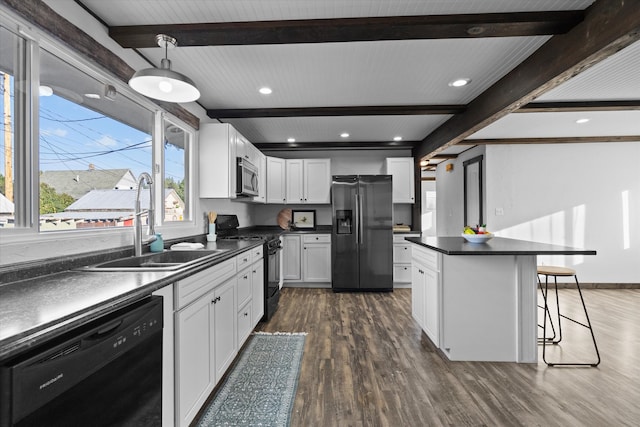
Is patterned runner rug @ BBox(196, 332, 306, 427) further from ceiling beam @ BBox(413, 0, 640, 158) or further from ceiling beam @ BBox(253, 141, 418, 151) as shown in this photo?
ceiling beam @ BBox(253, 141, 418, 151)

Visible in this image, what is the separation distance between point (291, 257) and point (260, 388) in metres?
2.86

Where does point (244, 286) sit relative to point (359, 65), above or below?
below

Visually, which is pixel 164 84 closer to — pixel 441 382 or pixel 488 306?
pixel 441 382

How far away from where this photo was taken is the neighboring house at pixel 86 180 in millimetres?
1659

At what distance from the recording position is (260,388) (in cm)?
206

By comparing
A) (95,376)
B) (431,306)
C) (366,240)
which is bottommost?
(431,306)

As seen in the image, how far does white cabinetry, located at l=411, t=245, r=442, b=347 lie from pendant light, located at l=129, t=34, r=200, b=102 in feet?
7.18

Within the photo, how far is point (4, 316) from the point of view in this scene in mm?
862

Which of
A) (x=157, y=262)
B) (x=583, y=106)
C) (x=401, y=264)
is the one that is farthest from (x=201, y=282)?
(x=583, y=106)

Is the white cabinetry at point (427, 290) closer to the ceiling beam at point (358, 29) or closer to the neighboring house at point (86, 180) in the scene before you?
the ceiling beam at point (358, 29)

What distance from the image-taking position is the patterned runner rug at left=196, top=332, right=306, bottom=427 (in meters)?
1.77

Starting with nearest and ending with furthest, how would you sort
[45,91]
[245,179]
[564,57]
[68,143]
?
[45,91] → [68,143] → [564,57] → [245,179]

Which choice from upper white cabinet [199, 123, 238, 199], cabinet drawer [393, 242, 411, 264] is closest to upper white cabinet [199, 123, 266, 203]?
upper white cabinet [199, 123, 238, 199]

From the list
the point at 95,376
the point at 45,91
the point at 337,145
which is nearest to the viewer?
the point at 95,376
